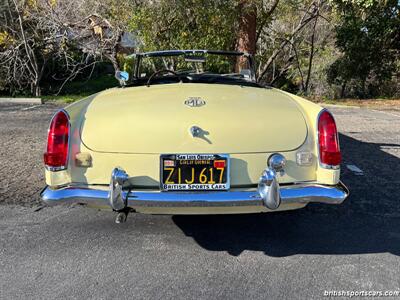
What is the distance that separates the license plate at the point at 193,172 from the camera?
279 centimetres

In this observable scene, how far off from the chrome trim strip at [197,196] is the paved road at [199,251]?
0.47 metres

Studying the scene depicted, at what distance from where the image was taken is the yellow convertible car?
2.77m

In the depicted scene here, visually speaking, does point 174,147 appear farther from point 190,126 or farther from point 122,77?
point 122,77

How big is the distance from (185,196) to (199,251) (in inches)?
24.0

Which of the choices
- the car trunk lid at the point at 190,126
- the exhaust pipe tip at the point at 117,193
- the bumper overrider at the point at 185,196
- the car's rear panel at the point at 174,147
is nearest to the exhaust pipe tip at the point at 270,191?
the bumper overrider at the point at 185,196

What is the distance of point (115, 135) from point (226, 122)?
778 mm

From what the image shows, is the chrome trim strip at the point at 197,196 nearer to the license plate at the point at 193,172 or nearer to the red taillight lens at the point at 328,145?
the license plate at the point at 193,172

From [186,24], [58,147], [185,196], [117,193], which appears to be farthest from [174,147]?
[186,24]

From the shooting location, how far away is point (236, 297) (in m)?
2.52

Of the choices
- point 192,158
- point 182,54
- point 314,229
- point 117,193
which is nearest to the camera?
point 117,193

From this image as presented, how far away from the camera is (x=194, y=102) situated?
3.03 m

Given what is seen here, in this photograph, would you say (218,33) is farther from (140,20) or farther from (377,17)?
(377,17)

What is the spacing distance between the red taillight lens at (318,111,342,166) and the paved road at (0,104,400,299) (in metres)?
0.72

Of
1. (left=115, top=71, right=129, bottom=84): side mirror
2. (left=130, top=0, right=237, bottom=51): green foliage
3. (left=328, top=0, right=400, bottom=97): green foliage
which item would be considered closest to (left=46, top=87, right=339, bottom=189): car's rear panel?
(left=115, top=71, right=129, bottom=84): side mirror
